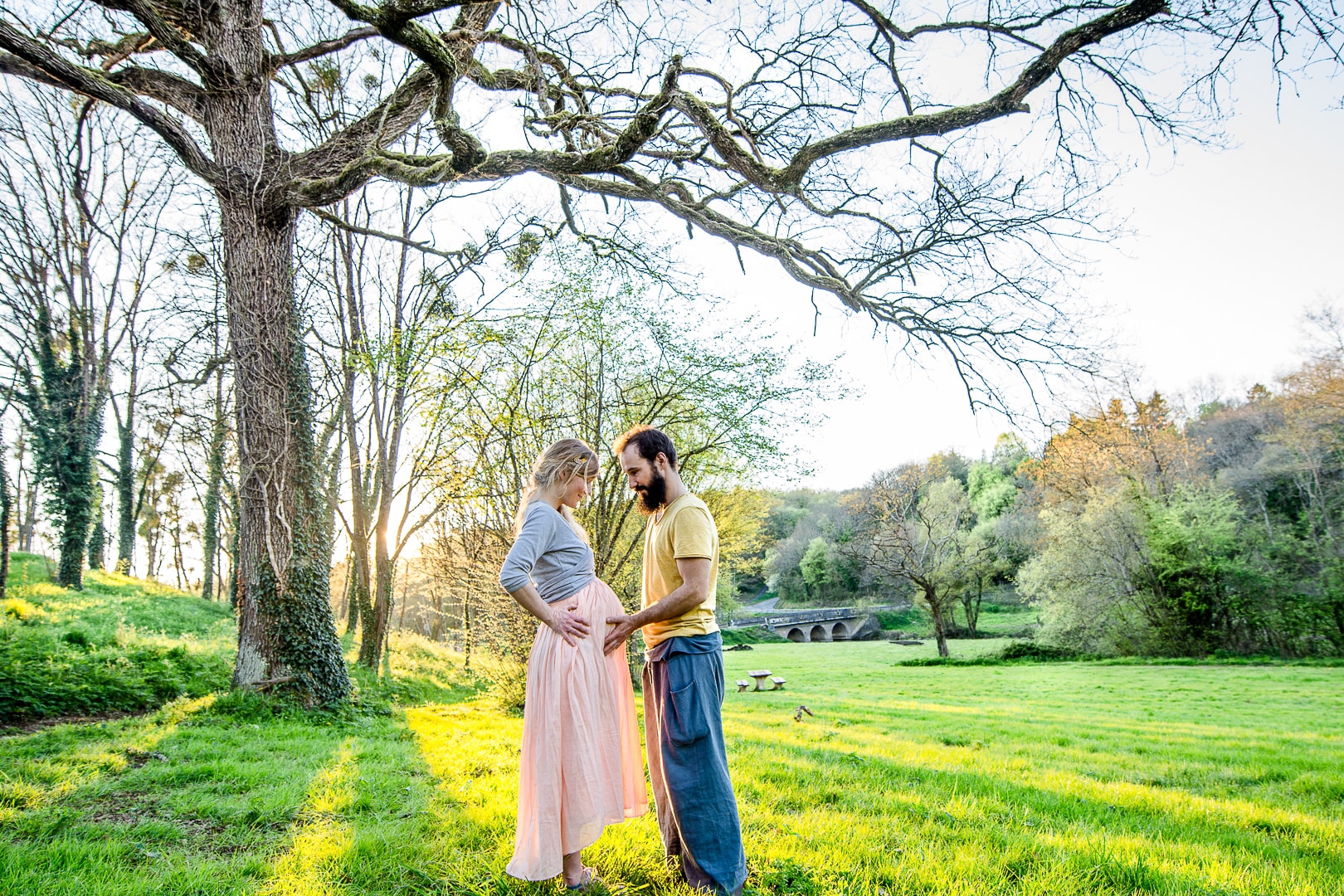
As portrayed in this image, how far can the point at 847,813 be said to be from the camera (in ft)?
12.5

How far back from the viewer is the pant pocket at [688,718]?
2670 millimetres

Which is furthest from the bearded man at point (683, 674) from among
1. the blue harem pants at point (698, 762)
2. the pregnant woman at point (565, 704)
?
the pregnant woman at point (565, 704)

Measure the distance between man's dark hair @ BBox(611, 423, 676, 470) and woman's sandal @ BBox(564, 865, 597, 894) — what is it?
1756 mm

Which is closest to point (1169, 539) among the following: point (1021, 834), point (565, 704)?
point (1021, 834)

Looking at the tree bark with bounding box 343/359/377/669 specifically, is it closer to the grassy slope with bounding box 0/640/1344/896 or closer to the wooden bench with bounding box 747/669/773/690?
the grassy slope with bounding box 0/640/1344/896

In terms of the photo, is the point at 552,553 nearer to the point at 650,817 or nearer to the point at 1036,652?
the point at 650,817

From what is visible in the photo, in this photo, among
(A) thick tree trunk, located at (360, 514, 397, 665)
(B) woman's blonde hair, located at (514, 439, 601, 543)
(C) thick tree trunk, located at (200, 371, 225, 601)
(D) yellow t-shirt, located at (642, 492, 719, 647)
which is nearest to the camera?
(D) yellow t-shirt, located at (642, 492, 719, 647)

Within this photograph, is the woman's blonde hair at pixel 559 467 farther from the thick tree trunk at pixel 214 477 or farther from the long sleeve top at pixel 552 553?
the thick tree trunk at pixel 214 477

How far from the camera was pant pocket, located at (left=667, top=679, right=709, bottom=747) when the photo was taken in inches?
105

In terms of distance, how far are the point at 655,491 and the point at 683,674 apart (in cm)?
80

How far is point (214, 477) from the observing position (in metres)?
17.9

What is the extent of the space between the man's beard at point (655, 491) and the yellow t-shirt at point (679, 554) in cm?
5

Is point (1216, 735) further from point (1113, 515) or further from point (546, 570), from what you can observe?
point (1113, 515)

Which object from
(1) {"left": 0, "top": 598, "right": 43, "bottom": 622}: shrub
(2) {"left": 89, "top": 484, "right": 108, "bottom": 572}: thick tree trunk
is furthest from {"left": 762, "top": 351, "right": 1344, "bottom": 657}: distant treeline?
(2) {"left": 89, "top": 484, "right": 108, "bottom": 572}: thick tree trunk
